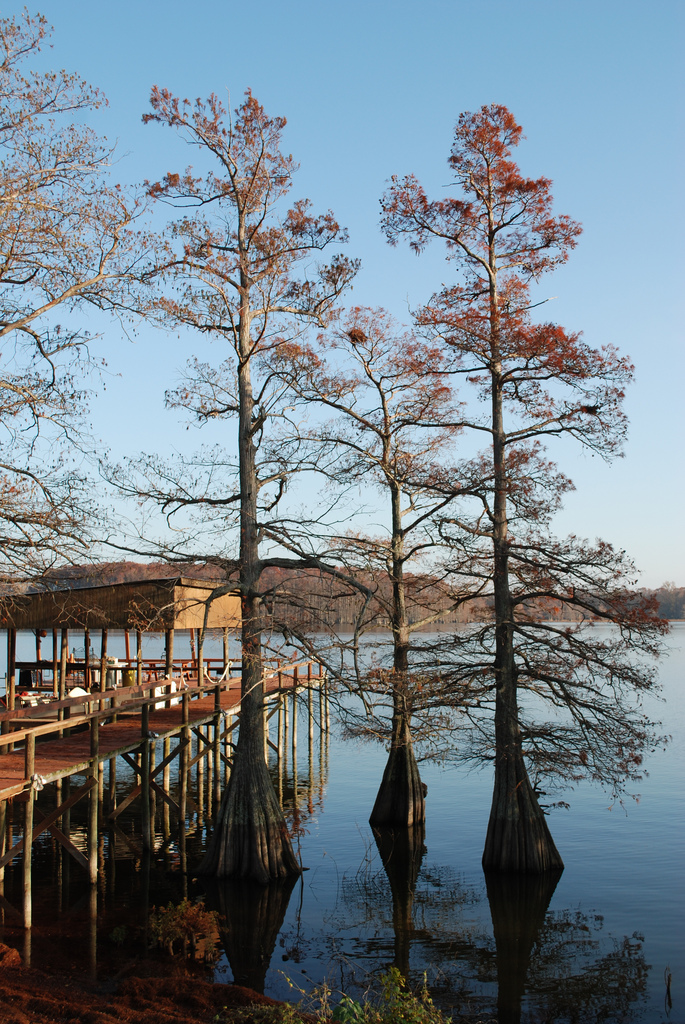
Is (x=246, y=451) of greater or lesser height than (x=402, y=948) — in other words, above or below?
above

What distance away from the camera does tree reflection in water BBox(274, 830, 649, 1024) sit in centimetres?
1196

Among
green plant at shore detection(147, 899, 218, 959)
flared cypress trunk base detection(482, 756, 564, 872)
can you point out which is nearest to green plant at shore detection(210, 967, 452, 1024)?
green plant at shore detection(147, 899, 218, 959)

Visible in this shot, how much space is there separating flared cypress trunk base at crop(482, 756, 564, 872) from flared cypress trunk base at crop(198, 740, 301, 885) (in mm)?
4265

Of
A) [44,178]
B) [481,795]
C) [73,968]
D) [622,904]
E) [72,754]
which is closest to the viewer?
[73,968]

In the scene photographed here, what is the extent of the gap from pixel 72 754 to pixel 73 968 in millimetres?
5041

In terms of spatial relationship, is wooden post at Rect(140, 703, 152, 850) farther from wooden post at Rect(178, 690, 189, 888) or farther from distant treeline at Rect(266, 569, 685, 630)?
distant treeline at Rect(266, 569, 685, 630)

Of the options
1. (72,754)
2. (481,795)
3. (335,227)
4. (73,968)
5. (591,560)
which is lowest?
(481,795)

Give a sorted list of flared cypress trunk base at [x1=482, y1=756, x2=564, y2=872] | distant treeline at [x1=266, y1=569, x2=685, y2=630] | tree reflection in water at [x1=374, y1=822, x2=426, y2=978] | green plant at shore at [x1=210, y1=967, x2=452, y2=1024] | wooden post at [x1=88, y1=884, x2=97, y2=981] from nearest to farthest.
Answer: green plant at shore at [x1=210, y1=967, x2=452, y2=1024] < wooden post at [x1=88, y1=884, x2=97, y2=981] < tree reflection in water at [x1=374, y1=822, x2=426, y2=978] < distant treeline at [x1=266, y1=569, x2=685, y2=630] < flared cypress trunk base at [x1=482, y1=756, x2=564, y2=872]

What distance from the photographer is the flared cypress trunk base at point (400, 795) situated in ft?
72.4

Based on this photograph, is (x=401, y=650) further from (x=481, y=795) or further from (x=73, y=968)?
(x=73, y=968)

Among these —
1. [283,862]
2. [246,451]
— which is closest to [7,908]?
[283,862]

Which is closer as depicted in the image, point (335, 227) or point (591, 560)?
point (591, 560)

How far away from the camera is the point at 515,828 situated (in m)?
17.5

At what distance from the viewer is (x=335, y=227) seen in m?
18.1
